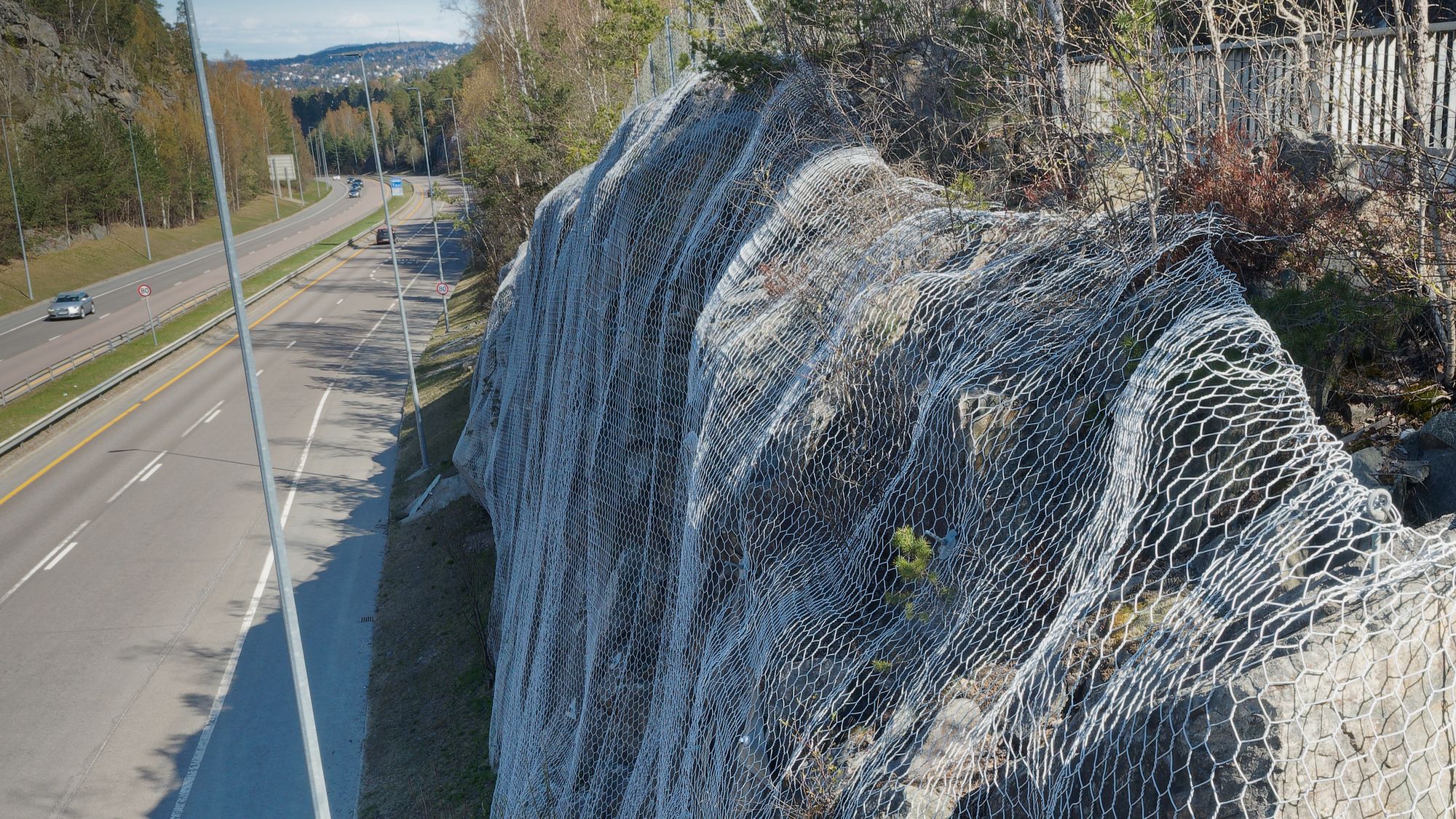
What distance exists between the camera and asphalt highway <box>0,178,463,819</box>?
40.6 feet

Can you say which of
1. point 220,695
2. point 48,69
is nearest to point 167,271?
point 48,69

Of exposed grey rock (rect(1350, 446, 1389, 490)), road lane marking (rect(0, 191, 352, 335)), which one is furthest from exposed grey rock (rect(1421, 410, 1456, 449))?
road lane marking (rect(0, 191, 352, 335))

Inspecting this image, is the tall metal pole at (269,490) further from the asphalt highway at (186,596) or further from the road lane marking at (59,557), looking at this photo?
the road lane marking at (59,557)

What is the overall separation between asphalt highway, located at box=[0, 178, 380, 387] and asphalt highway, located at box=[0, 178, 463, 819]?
15.9 ft

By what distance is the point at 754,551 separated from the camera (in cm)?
512

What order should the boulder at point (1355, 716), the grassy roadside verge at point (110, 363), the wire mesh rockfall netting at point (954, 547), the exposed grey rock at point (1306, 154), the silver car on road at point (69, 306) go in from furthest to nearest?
the silver car on road at point (69, 306) < the grassy roadside verge at point (110, 363) < the exposed grey rock at point (1306, 154) < the wire mesh rockfall netting at point (954, 547) < the boulder at point (1355, 716)

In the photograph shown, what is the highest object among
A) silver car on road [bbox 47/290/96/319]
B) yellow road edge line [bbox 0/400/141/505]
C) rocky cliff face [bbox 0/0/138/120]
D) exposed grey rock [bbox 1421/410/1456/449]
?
rocky cliff face [bbox 0/0/138/120]

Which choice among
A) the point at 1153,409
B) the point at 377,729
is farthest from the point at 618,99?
the point at 1153,409

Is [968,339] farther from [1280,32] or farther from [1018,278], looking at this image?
[1280,32]

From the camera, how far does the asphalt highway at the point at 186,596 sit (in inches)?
487

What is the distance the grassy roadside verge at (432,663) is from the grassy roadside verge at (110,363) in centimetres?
1156

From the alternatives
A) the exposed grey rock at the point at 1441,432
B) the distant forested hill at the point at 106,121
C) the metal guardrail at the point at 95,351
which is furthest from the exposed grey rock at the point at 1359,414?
the distant forested hill at the point at 106,121

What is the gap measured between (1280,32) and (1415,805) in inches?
303

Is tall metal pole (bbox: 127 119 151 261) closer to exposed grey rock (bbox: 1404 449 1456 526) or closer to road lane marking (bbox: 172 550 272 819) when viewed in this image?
road lane marking (bbox: 172 550 272 819)
